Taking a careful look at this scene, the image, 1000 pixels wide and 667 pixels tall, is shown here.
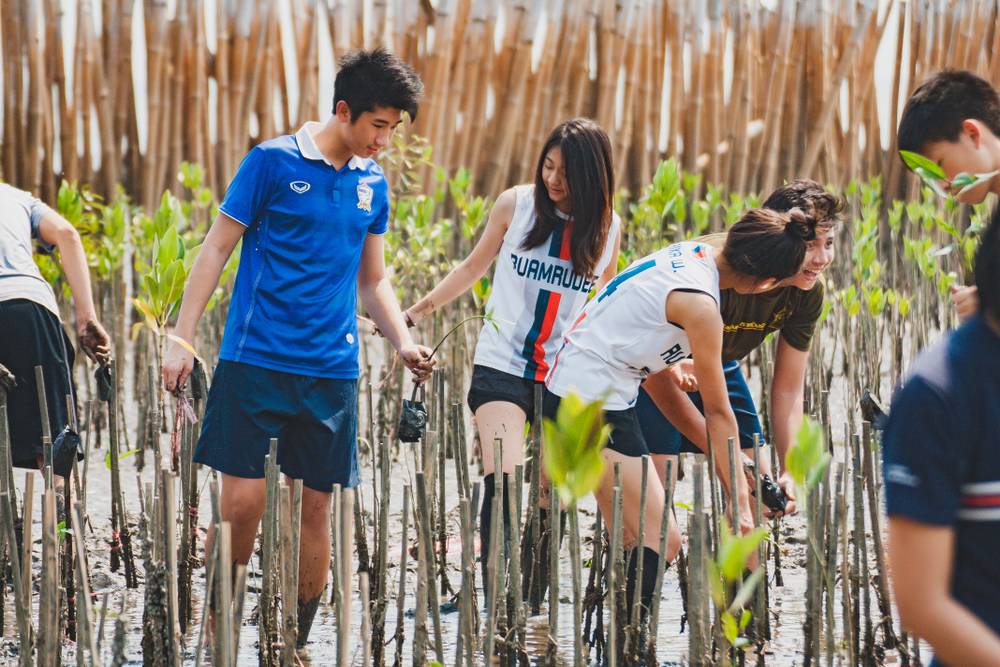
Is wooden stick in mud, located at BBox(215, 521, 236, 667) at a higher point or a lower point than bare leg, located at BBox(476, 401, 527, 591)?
lower

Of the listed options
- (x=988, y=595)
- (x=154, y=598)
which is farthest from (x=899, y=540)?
(x=154, y=598)

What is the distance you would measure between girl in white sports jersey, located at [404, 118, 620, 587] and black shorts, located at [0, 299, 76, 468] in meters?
1.08

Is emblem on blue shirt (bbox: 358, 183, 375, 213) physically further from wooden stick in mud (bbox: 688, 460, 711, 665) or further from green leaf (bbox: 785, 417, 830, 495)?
green leaf (bbox: 785, 417, 830, 495)

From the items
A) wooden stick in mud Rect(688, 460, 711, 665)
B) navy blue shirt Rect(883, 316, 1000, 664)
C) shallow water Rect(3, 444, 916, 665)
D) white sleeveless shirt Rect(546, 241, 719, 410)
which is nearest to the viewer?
navy blue shirt Rect(883, 316, 1000, 664)

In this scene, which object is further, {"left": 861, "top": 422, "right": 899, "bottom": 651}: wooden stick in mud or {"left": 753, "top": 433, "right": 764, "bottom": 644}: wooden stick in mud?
{"left": 861, "top": 422, "right": 899, "bottom": 651}: wooden stick in mud

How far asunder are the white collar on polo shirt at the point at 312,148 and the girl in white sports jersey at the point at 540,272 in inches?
19.3

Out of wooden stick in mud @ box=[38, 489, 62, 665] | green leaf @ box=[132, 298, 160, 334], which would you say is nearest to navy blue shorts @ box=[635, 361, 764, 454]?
green leaf @ box=[132, 298, 160, 334]

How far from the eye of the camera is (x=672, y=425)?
324cm

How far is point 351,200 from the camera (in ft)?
9.27

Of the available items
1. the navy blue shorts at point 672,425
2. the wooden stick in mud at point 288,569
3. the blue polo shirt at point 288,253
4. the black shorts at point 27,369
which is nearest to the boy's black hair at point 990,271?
the wooden stick in mud at point 288,569

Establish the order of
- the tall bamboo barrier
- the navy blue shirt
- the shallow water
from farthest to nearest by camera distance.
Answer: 1. the tall bamboo barrier
2. the shallow water
3. the navy blue shirt

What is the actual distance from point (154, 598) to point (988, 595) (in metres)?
1.46

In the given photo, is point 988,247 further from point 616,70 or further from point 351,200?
point 616,70

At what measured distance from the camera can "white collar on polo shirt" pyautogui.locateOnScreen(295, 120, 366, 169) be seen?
2764 millimetres
